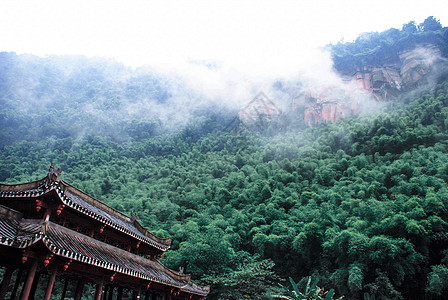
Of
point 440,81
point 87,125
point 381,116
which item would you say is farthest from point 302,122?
point 87,125

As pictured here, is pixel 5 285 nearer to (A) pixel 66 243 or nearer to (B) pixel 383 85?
(A) pixel 66 243

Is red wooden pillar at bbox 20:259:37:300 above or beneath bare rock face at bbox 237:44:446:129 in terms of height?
beneath

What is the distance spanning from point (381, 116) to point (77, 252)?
58.9 m

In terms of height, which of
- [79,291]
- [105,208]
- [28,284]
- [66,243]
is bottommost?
[79,291]

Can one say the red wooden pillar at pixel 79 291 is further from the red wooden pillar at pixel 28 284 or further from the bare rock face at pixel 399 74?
the bare rock face at pixel 399 74

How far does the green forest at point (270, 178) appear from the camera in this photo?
22438 millimetres

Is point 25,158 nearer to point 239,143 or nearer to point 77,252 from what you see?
point 239,143

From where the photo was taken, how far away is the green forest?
73.6 ft

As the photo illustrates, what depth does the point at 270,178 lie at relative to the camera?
43.9 meters

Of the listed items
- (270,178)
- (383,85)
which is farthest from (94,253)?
(383,85)

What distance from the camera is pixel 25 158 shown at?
60.1 meters

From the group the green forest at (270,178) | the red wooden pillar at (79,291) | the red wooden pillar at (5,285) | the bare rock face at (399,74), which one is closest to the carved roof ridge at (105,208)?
the red wooden pillar at (5,285)

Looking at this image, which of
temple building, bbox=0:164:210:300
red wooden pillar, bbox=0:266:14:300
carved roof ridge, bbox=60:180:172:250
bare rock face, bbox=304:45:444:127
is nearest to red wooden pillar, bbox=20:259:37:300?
temple building, bbox=0:164:210:300

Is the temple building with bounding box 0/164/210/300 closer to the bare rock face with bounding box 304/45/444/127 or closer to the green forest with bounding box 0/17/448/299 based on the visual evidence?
the green forest with bounding box 0/17/448/299
